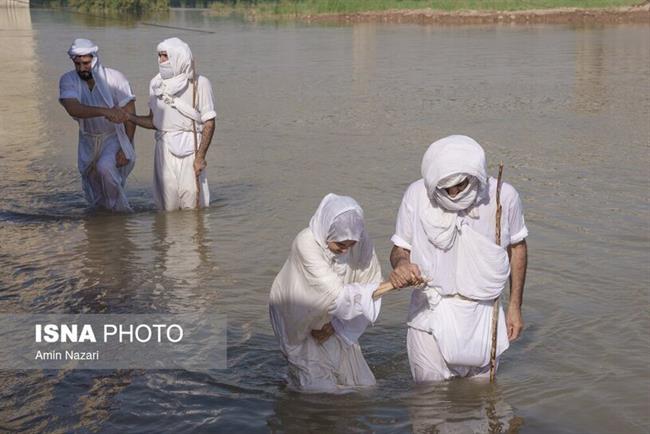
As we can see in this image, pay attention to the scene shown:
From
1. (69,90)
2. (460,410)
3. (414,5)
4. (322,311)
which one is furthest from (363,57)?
(414,5)

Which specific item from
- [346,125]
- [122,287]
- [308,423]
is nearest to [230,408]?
[308,423]

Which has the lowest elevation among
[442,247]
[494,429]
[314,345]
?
[494,429]

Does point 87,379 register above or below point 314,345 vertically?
below

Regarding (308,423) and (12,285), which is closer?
(308,423)

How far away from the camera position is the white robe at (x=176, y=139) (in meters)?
8.70

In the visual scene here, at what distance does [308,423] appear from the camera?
5.04 m

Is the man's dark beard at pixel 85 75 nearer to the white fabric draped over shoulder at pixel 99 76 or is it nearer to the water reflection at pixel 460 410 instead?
the white fabric draped over shoulder at pixel 99 76

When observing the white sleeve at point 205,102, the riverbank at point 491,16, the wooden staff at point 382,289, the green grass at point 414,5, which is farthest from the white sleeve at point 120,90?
the green grass at point 414,5

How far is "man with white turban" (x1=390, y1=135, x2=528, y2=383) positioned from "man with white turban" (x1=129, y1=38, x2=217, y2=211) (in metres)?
4.10

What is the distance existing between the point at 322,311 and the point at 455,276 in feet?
2.12

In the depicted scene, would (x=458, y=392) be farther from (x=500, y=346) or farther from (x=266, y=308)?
(x=266, y=308)

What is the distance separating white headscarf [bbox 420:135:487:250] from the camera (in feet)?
14.7

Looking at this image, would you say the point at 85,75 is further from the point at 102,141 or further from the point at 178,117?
the point at 178,117

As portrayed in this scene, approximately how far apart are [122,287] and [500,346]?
334 cm
